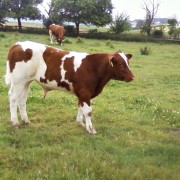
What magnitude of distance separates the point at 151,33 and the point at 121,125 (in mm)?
54192

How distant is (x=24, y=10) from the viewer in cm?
5684

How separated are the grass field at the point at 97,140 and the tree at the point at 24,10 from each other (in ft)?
152

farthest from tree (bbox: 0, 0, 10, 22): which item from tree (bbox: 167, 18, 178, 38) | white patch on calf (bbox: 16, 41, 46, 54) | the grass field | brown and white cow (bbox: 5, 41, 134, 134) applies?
brown and white cow (bbox: 5, 41, 134, 134)

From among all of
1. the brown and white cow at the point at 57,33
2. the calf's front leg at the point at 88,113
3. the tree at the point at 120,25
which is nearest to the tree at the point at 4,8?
the tree at the point at 120,25

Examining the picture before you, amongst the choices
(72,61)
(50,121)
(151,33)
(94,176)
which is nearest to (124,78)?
(72,61)

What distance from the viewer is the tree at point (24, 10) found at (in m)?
55.9

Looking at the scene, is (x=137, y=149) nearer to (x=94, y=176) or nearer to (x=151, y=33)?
(x=94, y=176)

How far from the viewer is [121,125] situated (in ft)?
27.6

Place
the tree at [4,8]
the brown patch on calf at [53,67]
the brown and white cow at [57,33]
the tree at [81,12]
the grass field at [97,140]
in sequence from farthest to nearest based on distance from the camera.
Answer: the tree at [81,12]
the tree at [4,8]
the brown and white cow at [57,33]
the brown patch on calf at [53,67]
the grass field at [97,140]

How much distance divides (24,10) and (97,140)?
52.5 metres

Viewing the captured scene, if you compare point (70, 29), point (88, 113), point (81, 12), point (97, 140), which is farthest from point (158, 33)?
point (97, 140)

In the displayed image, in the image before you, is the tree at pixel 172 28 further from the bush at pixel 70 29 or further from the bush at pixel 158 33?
the bush at pixel 70 29

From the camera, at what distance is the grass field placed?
559 cm

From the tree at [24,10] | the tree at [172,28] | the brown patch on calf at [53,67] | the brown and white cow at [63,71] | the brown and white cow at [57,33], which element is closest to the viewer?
the brown and white cow at [63,71]
